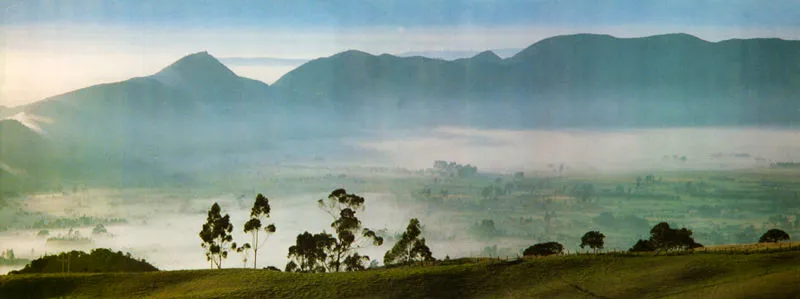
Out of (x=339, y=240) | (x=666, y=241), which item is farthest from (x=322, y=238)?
(x=666, y=241)

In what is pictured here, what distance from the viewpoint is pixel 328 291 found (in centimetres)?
9106

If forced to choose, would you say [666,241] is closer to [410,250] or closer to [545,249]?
[545,249]

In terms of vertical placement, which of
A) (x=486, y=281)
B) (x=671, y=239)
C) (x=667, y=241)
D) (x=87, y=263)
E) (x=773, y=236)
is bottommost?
(x=486, y=281)

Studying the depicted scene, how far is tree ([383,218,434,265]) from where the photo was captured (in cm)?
12288

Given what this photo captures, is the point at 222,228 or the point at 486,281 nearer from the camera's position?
the point at 486,281

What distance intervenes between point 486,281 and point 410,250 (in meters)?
32.8

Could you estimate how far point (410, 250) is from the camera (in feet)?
405

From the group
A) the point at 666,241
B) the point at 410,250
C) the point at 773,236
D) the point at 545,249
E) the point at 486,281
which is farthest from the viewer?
the point at 545,249

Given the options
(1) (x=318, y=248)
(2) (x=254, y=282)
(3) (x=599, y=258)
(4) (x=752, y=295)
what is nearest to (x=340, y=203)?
(1) (x=318, y=248)

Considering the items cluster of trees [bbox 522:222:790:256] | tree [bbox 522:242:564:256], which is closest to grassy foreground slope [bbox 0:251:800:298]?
tree [bbox 522:242:564:256]

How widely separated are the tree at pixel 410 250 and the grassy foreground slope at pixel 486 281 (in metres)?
22.2

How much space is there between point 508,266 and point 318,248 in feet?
129

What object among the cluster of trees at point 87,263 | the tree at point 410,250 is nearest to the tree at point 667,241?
the tree at point 410,250

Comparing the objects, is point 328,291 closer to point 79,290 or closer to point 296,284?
point 296,284
